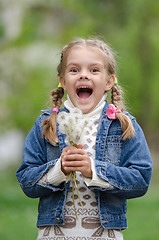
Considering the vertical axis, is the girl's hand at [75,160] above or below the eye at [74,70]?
below

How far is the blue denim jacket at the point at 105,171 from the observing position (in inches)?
124

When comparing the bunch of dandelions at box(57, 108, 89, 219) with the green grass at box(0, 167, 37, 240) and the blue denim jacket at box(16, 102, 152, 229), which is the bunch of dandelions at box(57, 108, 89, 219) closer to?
the blue denim jacket at box(16, 102, 152, 229)

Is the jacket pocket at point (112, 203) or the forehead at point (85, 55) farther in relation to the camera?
the forehead at point (85, 55)

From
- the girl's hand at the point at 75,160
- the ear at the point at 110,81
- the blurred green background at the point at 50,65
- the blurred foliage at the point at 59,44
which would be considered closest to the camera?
the girl's hand at the point at 75,160

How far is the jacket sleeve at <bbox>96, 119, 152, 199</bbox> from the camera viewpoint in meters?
3.14

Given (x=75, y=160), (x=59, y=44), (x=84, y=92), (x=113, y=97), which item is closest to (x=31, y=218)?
(x=113, y=97)

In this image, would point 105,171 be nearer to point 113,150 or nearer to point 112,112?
point 113,150

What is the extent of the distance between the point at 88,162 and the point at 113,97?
0.65m

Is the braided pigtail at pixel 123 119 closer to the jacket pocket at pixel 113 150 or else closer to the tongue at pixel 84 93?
the jacket pocket at pixel 113 150

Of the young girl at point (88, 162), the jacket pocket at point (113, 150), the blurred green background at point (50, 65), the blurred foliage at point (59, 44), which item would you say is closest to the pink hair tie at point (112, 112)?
the young girl at point (88, 162)

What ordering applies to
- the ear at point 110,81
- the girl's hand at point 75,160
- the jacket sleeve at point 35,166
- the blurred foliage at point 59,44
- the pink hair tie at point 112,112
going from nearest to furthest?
the girl's hand at point 75,160 < the jacket sleeve at point 35,166 < the pink hair tie at point 112,112 < the ear at point 110,81 < the blurred foliage at point 59,44

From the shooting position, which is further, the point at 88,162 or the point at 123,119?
the point at 123,119

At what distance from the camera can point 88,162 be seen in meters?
3.09

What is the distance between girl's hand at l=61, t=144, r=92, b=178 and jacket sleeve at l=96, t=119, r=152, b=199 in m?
0.09
